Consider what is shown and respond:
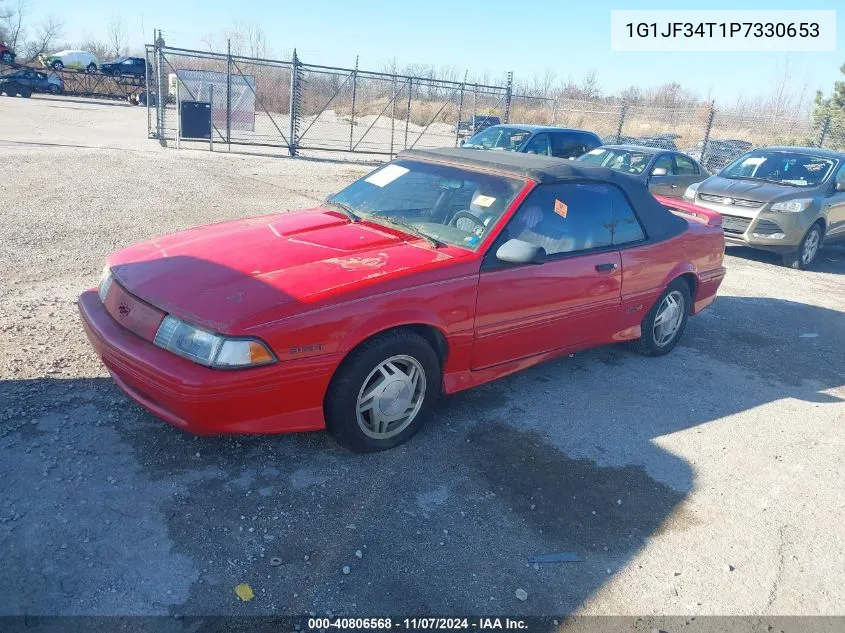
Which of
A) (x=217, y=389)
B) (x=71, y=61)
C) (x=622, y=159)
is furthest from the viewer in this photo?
(x=71, y=61)

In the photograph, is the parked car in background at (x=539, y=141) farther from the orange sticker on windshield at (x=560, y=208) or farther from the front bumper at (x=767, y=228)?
the orange sticker on windshield at (x=560, y=208)

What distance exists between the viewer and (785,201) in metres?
9.48

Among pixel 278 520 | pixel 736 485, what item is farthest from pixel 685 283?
pixel 278 520

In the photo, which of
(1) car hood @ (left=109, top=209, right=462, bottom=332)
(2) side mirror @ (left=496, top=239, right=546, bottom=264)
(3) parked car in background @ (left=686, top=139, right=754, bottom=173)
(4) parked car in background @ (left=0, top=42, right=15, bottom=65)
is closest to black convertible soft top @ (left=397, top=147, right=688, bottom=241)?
(2) side mirror @ (left=496, top=239, right=546, bottom=264)

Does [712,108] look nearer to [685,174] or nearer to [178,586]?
[685,174]

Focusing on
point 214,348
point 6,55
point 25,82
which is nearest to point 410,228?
point 214,348

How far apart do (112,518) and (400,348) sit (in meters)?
1.55

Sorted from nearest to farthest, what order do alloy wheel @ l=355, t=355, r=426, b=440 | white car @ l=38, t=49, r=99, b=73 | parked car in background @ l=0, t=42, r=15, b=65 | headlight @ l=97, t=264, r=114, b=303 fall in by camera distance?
alloy wheel @ l=355, t=355, r=426, b=440, headlight @ l=97, t=264, r=114, b=303, parked car in background @ l=0, t=42, r=15, b=65, white car @ l=38, t=49, r=99, b=73

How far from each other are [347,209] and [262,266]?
1.24m

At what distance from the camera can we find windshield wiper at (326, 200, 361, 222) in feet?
14.6

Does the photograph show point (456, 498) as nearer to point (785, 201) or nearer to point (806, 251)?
point (785, 201)

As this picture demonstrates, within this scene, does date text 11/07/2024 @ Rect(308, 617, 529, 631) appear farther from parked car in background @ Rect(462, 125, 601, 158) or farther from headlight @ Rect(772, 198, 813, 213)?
parked car in background @ Rect(462, 125, 601, 158)

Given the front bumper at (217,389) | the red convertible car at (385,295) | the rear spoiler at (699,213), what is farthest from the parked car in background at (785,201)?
the front bumper at (217,389)

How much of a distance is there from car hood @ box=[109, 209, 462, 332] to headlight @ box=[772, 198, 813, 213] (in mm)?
7505
